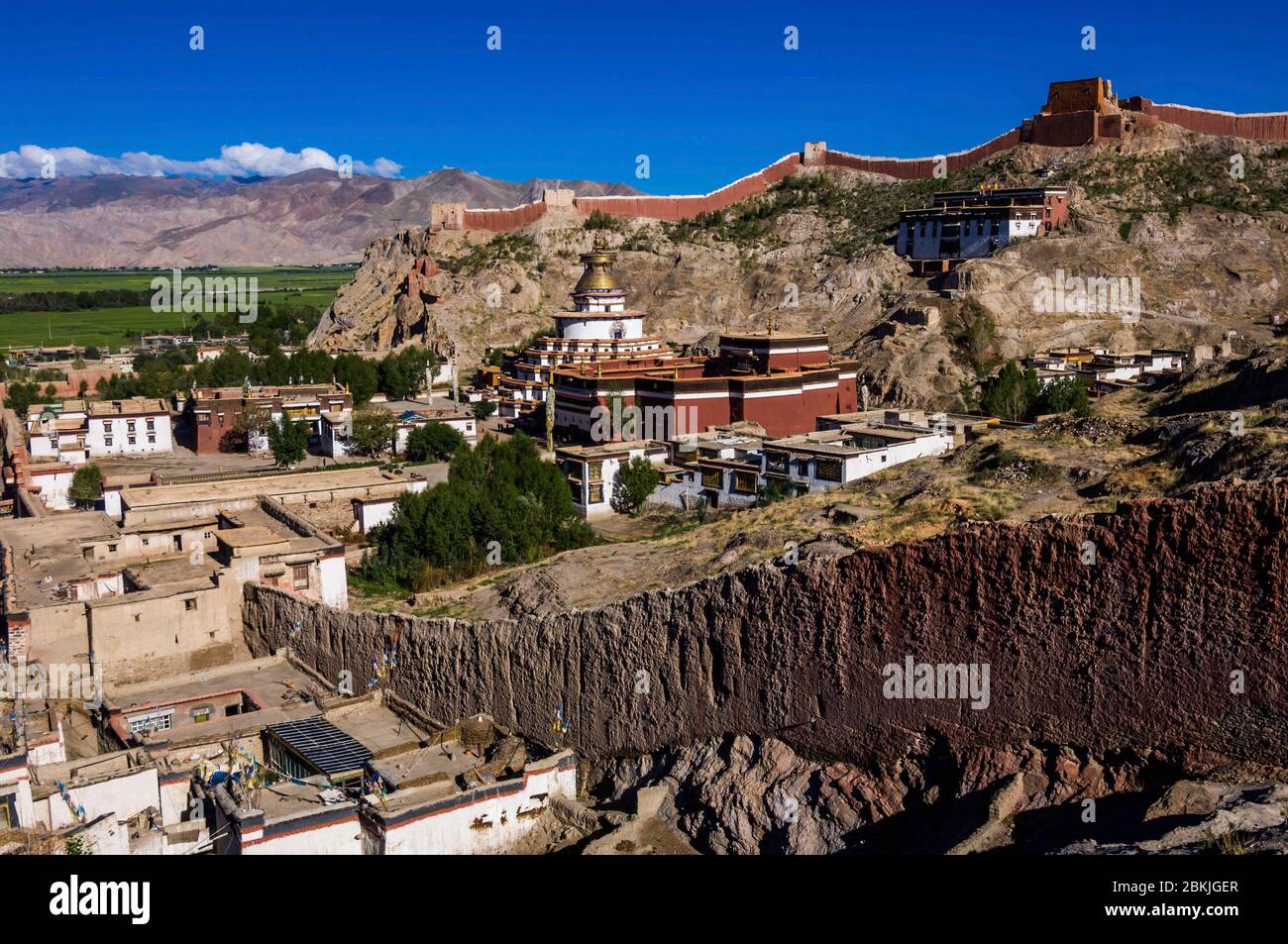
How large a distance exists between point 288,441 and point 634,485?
13237mm

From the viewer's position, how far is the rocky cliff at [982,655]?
9461 mm

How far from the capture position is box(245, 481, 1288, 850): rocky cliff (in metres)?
9.46

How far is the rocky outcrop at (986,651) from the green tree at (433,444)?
2590cm

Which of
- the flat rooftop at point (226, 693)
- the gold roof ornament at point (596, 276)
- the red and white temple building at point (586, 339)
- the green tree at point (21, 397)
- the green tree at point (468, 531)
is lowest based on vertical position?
the flat rooftop at point (226, 693)

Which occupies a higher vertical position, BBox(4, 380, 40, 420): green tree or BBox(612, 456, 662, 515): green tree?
BBox(4, 380, 40, 420): green tree

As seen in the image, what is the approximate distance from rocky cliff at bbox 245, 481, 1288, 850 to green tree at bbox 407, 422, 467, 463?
85.0 feet

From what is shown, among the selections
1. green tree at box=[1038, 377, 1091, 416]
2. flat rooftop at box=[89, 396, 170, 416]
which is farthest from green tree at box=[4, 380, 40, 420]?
green tree at box=[1038, 377, 1091, 416]

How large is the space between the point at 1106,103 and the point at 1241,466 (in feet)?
172

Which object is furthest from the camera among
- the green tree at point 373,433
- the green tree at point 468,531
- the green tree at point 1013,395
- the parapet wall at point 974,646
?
the green tree at point 373,433

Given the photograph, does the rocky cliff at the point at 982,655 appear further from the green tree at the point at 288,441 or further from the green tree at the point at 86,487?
the green tree at the point at 288,441

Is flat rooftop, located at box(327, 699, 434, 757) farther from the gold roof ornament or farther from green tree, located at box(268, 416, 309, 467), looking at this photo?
the gold roof ornament

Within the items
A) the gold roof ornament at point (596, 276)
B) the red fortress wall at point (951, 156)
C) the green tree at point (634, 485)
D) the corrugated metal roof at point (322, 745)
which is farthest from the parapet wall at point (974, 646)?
the red fortress wall at point (951, 156)

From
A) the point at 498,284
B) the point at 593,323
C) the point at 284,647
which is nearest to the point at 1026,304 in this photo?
the point at 593,323

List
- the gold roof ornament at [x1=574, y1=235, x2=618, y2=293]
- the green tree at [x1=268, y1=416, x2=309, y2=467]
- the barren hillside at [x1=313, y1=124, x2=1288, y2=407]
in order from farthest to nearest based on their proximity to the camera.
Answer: the barren hillside at [x1=313, y1=124, x2=1288, y2=407] < the gold roof ornament at [x1=574, y1=235, x2=618, y2=293] < the green tree at [x1=268, y1=416, x2=309, y2=467]
